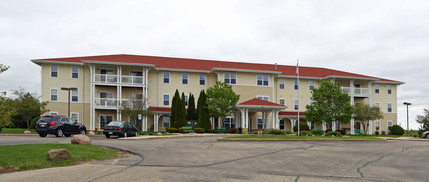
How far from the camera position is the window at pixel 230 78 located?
42719mm

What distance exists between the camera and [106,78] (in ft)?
→ 127

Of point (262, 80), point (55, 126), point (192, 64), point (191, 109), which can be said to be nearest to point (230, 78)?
point (262, 80)

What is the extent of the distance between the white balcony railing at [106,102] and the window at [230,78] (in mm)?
12675

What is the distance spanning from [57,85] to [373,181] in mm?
36770

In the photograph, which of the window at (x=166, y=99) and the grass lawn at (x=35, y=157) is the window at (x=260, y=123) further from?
the grass lawn at (x=35, y=157)

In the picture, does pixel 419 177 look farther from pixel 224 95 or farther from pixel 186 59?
pixel 186 59

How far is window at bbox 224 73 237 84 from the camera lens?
140ft

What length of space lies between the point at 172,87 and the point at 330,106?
17730 mm

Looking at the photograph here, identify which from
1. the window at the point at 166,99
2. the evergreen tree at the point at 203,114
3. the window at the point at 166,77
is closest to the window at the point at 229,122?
the evergreen tree at the point at 203,114

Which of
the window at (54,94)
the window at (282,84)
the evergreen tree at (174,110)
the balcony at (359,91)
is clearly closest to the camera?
the evergreen tree at (174,110)

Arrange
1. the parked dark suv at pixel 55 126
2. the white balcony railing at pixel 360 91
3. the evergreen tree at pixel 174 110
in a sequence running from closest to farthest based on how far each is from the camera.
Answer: the parked dark suv at pixel 55 126, the evergreen tree at pixel 174 110, the white balcony railing at pixel 360 91

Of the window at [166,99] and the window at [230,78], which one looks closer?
the window at [166,99]

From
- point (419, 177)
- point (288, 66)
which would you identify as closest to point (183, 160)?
point (419, 177)

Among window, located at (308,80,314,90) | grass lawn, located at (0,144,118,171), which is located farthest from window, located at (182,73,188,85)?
grass lawn, located at (0,144,118,171)
